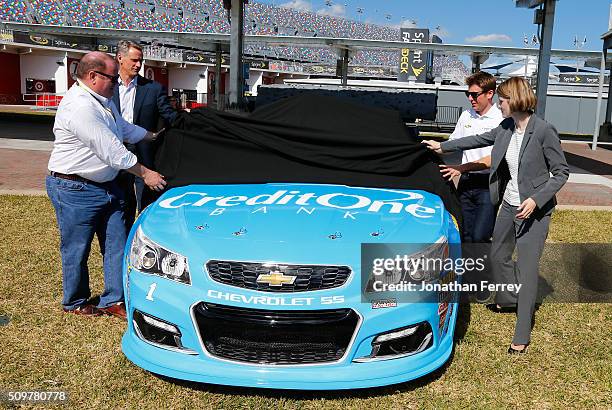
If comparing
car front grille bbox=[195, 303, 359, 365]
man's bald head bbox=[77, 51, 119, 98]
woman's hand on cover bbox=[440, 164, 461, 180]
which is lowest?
car front grille bbox=[195, 303, 359, 365]

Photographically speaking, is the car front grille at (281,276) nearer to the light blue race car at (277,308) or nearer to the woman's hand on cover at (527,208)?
the light blue race car at (277,308)

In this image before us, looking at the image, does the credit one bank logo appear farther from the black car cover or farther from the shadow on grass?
the shadow on grass

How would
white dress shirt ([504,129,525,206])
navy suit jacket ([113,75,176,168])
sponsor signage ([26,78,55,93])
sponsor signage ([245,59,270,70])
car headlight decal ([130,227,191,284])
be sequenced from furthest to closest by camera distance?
sponsor signage ([245,59,270,70]) < sponsor signage ([26,78,55,93]) < navy suit jacket ([113,75,176,168]) < white dress shirt ([504,129,525,206]) < car headlight decal ([130,227,191,284])

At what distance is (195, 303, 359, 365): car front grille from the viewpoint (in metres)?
2.82

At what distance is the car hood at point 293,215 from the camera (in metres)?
3.11

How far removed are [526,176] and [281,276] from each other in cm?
188

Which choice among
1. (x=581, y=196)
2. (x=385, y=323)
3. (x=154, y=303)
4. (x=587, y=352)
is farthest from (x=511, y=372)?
(x=581, y=196)

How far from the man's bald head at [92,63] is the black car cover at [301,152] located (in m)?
0.87

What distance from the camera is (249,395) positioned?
3137 mm

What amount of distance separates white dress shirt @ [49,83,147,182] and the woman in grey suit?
8.17 ft

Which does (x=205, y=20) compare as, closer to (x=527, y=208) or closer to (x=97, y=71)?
(x=97, y=71)

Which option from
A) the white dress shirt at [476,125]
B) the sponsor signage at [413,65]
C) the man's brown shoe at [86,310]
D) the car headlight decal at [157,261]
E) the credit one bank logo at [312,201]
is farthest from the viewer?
the sponsor signage at [413,65]

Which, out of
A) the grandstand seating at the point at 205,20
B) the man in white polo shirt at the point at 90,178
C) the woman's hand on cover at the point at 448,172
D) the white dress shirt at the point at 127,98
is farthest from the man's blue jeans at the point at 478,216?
the grandstand seating at the point at 205,20

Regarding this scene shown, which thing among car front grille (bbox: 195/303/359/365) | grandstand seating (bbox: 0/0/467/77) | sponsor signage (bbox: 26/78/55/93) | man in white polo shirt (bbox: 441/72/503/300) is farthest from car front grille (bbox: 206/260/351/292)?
sponsor signage (bbox: 26/78/55/93)
